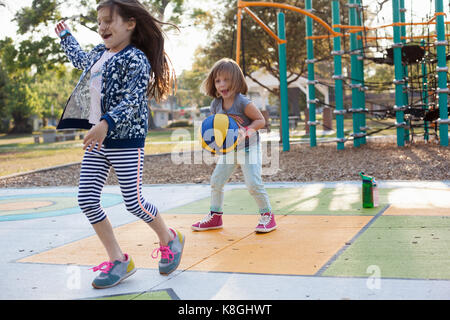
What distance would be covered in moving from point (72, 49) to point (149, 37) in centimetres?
64

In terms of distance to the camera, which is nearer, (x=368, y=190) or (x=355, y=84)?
(x=368, y=190)

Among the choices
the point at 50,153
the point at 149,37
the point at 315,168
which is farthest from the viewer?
the point at 50,153

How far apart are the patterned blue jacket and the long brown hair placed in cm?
13

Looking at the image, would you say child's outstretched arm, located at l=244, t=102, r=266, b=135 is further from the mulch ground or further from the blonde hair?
the mulch ground

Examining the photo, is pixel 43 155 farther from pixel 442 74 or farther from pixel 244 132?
pixel 244 132

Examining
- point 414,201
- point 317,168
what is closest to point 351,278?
point 414,201

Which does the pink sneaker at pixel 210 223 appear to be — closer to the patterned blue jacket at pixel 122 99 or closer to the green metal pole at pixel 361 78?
the patterned blue jacket at pixel 122 99

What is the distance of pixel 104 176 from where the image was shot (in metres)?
3.36

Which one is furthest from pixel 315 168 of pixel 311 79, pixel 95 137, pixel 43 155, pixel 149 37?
pixel 43 155

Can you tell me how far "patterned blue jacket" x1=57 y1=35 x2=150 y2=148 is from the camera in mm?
3230

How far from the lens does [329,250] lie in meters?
3.84

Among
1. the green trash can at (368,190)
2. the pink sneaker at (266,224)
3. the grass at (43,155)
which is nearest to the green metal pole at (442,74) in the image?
the green trash can at (368,190)

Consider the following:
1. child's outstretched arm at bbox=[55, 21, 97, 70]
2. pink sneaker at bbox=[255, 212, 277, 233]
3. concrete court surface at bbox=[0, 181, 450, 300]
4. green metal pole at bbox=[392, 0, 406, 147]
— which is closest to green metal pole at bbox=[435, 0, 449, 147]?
green metal pole at bbox=[392, 0, 406, 147]
